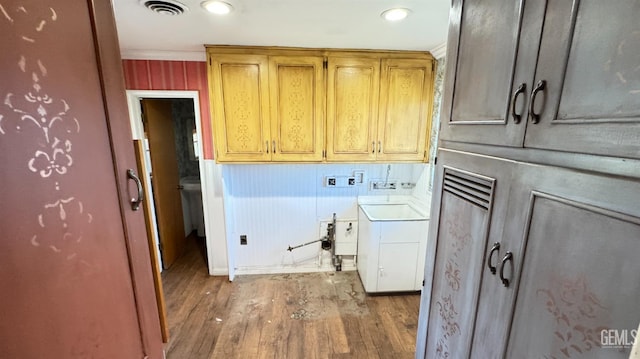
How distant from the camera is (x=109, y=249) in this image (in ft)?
2.51

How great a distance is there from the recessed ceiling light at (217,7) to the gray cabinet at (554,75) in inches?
47.9

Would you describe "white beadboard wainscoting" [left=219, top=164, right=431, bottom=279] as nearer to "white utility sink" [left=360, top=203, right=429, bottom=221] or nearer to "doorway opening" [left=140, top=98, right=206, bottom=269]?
"white utility sink" [left=360, top=203, right=429, bottom=221]

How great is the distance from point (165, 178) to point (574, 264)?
3454 millimetres

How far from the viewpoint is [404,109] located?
2.44 meters

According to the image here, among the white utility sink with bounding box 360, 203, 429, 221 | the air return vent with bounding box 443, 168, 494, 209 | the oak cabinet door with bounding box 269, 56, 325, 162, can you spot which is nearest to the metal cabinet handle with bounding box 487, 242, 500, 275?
the air return vent with bounding box 443, 168, 494, 209

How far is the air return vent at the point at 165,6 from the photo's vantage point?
1.41 meters

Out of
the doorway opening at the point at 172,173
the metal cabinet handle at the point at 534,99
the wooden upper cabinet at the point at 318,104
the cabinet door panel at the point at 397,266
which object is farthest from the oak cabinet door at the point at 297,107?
the metal cabinet handle at the point at 534,99

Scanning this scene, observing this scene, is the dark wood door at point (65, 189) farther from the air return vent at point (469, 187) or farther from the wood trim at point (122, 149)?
the air return vent at point (469, 187)

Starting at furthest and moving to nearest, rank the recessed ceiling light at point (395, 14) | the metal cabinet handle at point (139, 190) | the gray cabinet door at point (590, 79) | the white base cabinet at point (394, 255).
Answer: the white base cabinet at point (394, 255) → the recessed ceiling light at point (395, 14) → the metal cabinet handle at point (139, 190) → the gray cabinet door at point (590, 79)

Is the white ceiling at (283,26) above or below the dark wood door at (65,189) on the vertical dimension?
above

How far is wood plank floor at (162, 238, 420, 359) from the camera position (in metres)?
1.98

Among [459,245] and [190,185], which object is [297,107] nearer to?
[459,245]

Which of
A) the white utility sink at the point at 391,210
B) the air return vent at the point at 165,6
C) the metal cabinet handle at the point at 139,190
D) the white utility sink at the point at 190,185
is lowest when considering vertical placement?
the white utility sink at the point at 391,210

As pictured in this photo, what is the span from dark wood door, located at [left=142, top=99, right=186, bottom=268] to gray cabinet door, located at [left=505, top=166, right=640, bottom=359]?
3129 millimetres
